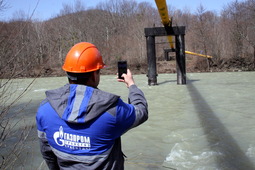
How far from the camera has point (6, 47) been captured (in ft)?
10.1

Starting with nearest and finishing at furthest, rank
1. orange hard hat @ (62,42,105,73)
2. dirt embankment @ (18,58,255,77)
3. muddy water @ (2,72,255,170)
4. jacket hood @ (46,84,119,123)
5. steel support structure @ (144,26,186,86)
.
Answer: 1. jacket hood @ (46,84,119,123)
2. orange hard hat @ (62,42,105,73)
3. muddy water @ (2,72,255,170)
4. steel support structure @ (144,26,186,86)
5. dirt embankment @ (18,58,255,77)

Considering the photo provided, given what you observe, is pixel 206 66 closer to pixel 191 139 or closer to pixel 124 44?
pixel 124 44

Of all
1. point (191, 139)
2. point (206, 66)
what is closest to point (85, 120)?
point (191, 139)

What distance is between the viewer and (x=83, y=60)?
179 centimetres

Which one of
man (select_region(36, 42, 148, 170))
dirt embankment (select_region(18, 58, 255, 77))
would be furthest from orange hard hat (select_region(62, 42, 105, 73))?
dirt embankment (select_region(18, 58, 255, 77))

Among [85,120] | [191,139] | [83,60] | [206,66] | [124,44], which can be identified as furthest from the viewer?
[124,44]

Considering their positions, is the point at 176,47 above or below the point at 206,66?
above

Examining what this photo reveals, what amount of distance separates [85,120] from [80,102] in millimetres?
106

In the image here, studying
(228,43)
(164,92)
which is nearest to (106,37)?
(228,43)

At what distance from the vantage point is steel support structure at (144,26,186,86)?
528 inches

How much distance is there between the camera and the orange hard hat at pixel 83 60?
1.76 m

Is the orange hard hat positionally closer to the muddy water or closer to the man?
the man

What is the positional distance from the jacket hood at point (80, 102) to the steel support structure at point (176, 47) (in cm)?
1214

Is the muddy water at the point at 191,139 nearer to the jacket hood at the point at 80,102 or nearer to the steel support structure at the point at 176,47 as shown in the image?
the jacket hood at the point at 80,102
